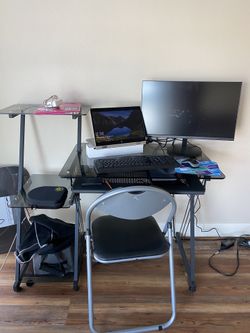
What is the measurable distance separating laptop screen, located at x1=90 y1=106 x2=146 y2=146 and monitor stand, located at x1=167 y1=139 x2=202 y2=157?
9.5 inches

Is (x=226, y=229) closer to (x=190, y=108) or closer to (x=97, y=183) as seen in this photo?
(x=190, y=108)

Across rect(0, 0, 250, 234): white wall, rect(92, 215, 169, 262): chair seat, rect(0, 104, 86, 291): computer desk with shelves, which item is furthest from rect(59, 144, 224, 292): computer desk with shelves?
rect(0, 0, 250, 234): white wall

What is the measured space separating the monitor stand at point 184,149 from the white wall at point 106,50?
16.1 inches

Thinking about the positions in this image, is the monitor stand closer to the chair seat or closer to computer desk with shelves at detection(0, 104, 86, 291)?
the chair seat

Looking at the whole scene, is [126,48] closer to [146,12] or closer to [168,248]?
[146,12]

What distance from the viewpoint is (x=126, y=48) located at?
182cm

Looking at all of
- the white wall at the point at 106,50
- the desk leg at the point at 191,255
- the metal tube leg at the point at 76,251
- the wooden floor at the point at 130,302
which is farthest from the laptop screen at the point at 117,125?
the wooden floor at the point at 130,302

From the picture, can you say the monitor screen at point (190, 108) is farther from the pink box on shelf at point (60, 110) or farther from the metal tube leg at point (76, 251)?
the metal tube leg at point (76, 251)

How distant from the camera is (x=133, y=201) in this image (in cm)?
122

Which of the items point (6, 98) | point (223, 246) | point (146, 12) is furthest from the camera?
point (223, 246)

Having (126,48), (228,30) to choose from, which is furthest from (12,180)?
(228,30)

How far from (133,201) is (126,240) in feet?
1.08

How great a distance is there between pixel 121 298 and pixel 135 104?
1297 millimetres

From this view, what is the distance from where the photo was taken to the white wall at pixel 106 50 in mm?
1755
